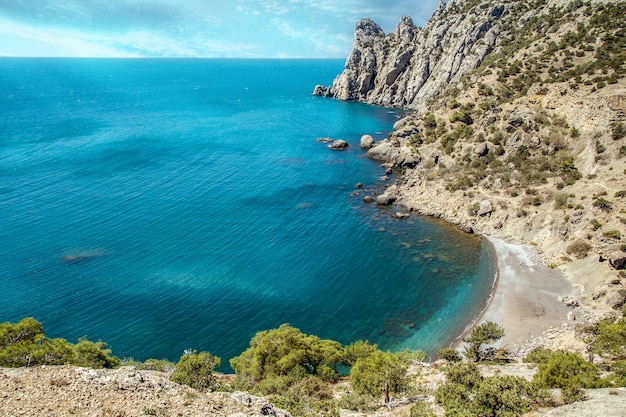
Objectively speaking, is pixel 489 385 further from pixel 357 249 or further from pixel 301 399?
pixel 357 249

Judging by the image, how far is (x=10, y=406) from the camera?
18172 mm

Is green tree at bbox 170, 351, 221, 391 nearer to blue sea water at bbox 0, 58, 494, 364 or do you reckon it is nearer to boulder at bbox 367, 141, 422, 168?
blue sea water at bbox 0, 58, 494, 364

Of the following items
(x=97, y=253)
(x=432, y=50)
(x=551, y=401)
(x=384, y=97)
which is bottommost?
(x=97, y=253)

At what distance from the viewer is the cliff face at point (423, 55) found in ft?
478

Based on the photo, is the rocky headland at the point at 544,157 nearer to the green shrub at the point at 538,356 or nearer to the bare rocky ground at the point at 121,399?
the green shrub at the point at 538,356

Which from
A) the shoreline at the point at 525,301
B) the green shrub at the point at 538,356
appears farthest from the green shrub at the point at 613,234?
the green shrub at the point at 538,356

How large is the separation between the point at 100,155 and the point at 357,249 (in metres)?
82.9

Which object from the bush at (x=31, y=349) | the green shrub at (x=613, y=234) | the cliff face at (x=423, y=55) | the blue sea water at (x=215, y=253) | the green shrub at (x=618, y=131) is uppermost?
the cliff face at (x=423, y=55)

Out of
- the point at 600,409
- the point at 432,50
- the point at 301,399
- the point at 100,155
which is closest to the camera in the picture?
the point at 600,409

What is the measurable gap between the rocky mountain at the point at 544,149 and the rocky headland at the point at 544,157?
8.3 inches

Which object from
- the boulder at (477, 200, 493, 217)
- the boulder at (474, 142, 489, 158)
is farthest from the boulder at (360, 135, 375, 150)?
the boulder at (477, 200, 493, 217)

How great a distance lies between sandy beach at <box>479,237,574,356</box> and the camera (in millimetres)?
45594

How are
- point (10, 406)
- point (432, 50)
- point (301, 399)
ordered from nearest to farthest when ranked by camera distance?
point (10, 406)
point (301, 399)
point (432, 50)

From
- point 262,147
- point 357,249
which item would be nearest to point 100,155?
point 262,147
